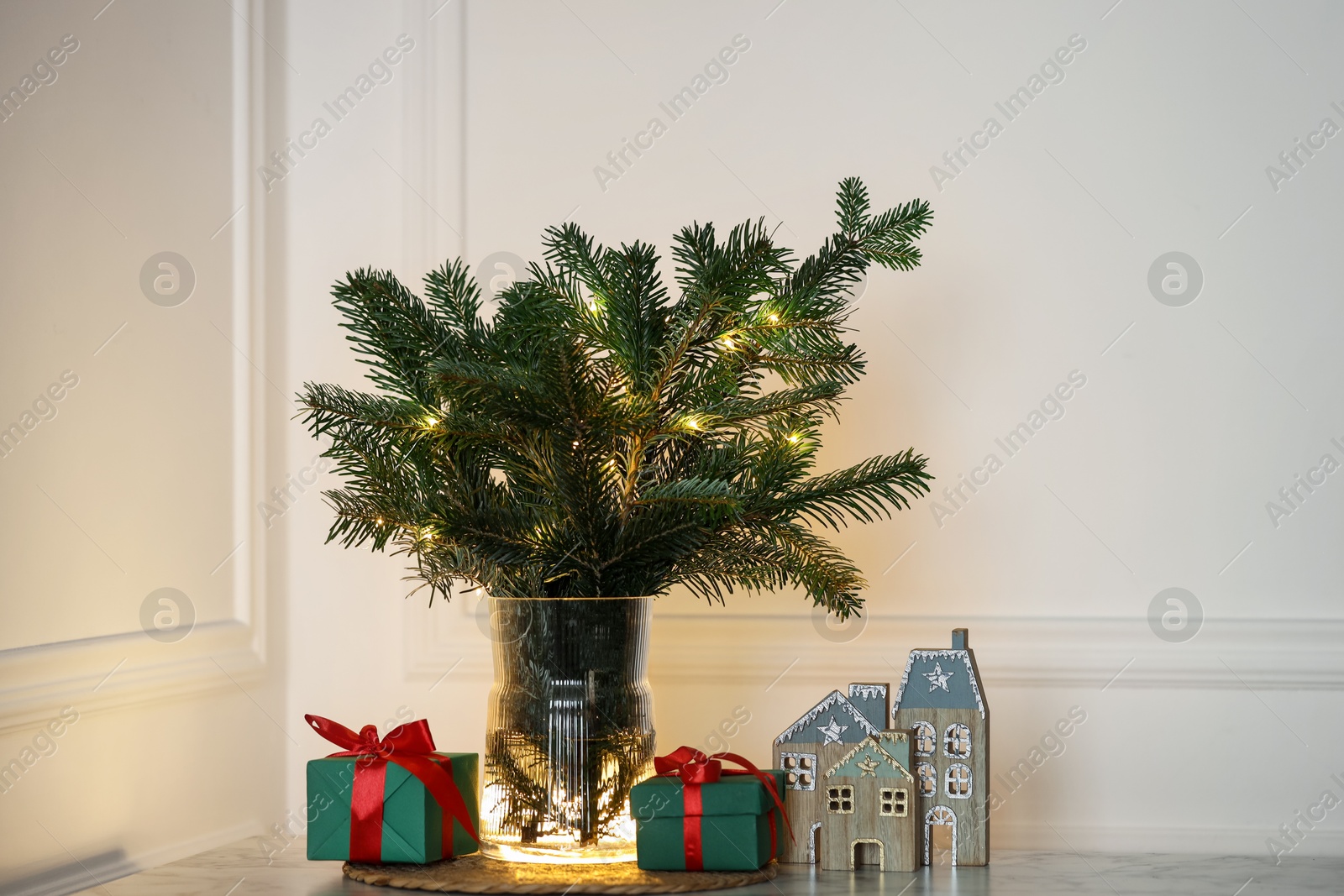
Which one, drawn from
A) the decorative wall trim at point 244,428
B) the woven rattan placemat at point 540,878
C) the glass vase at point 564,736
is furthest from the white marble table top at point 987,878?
the decorative wall trim at point 244,428

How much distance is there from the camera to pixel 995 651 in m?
1.32

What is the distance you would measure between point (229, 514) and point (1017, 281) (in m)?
0.98

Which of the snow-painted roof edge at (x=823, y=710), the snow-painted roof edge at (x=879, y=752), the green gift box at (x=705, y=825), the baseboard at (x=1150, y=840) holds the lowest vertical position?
the baseboard at (x=1150, y=840)

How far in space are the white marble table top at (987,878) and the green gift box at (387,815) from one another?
4 cm

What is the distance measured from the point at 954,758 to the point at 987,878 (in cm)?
10

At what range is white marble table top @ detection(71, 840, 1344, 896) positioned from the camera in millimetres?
979

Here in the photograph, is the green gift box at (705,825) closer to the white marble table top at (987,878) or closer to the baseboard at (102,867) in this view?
the white marble table top at (987,878)

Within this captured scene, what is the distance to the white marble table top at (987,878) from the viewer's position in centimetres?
98

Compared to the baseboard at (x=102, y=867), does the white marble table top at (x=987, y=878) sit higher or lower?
higher

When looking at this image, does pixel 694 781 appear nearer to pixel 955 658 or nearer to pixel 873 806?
pixel 873 806

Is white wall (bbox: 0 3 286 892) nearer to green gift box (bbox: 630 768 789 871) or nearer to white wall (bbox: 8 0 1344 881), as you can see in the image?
white wall (bbox: 8 0 1344 881)

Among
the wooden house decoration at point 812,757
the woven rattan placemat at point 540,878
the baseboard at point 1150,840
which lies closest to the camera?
the woven rattan placemat at point 540,878

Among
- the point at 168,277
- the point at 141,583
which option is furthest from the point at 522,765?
the point at 168,277

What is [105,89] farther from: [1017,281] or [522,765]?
[1017,281]
